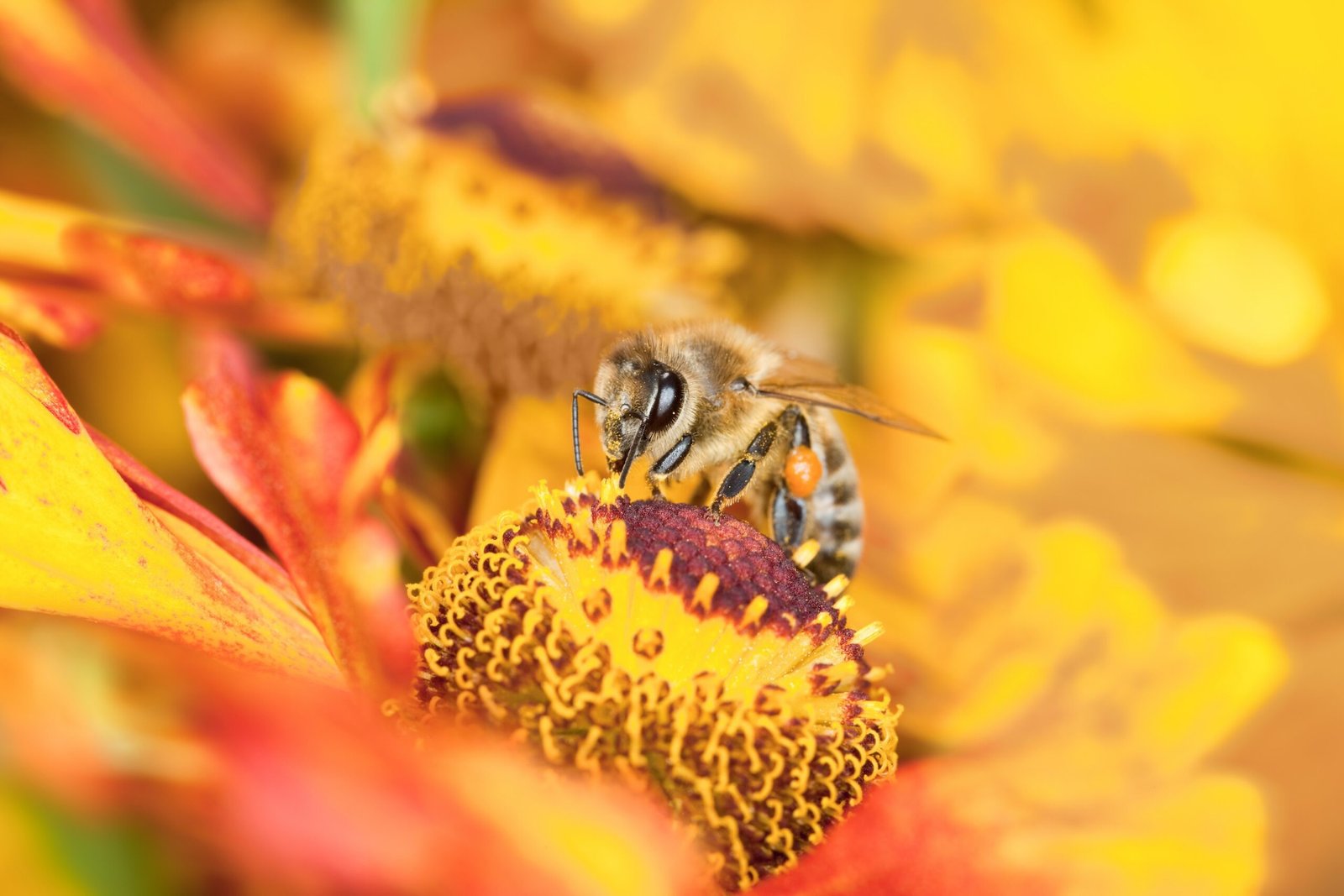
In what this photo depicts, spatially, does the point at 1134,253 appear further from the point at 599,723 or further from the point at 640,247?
the point at 599,723

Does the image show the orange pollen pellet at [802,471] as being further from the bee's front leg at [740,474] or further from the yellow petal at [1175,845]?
the yellow petal at [1175,845]

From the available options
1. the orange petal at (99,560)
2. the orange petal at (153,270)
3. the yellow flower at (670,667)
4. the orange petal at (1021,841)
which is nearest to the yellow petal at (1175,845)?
the orange petal at (1021,841)

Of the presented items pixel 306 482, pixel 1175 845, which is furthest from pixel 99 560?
pixel 1175 845

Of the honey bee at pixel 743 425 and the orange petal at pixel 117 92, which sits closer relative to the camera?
the honey bee at pixel 743 425

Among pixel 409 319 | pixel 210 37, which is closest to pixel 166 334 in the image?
pixel 409 319

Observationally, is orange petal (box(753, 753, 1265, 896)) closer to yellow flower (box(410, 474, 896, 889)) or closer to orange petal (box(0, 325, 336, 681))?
yellow flower (box(410, 474, 896, 889))

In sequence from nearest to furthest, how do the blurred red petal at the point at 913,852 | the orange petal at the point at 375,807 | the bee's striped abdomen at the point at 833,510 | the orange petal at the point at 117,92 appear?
1. the orange petal at the point at 375,807
2. the blurred red petal at the point at 913,852
3. the bee's striped abdomen at the point at 833,510
4. the orange petal at the point at 117,92

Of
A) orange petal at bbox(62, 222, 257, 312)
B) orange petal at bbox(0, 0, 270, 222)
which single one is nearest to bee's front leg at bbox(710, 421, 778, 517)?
orange petal at bbox(62, 222, 257, 312)
